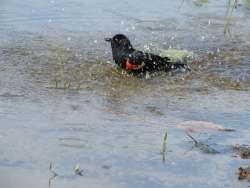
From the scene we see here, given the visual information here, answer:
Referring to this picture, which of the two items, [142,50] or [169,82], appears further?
[142,50]

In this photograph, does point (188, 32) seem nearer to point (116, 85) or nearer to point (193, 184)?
point (116, 85)

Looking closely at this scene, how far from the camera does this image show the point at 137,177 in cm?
477

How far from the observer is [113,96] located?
6848 millimetres

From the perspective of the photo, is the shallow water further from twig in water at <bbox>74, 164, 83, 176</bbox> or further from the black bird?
the black bird

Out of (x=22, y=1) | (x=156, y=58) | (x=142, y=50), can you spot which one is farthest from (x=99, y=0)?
(x=156, y=58)

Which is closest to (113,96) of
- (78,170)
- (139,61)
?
(139,61)

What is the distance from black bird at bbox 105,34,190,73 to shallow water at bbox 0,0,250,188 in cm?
14

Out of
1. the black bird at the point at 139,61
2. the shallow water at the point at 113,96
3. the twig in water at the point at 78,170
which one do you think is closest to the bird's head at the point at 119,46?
the black bird at the point at 139,61

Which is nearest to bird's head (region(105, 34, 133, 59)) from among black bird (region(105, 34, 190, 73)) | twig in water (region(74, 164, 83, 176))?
black bird (region(105, 34, 190, 73))

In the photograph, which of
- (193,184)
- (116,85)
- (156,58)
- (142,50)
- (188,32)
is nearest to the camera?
(193,184)

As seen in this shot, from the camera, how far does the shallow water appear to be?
16.1 feet

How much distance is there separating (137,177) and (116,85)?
8.69 ft

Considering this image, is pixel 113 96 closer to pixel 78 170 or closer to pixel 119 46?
pixel 119 46

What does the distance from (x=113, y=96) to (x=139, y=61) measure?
1.11 m
